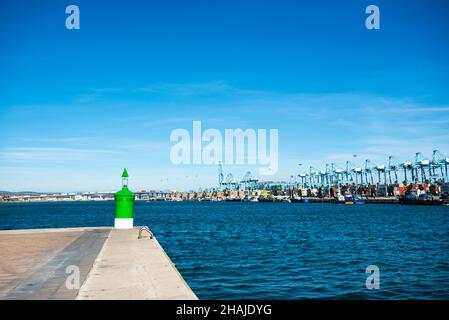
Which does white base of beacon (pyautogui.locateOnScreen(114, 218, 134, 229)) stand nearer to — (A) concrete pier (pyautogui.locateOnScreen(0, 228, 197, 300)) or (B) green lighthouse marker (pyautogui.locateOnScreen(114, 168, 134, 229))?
(B) green lighthouse marker (pyautogui.locateOnScreen(114, 168, 134, 229))

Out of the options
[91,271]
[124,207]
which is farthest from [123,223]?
[91,271]

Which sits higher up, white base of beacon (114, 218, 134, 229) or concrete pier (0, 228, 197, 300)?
white base of beacon (114, 218, 134, 229)

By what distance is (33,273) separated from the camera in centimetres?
1130

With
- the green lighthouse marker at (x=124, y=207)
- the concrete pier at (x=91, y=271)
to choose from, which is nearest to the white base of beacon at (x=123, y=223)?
the green lighthouse marker at (x=124, y=207)

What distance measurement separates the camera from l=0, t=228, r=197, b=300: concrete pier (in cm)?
884

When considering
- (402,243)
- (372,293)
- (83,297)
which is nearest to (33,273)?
(83,297)

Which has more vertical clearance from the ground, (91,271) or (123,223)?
(123,223)

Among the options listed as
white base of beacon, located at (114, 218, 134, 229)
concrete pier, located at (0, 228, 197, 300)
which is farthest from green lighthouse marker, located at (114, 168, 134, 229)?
concrete pier, located at (0, 228, 197, 300)

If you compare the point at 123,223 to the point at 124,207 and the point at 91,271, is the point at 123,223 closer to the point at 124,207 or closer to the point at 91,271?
the point at 124,207

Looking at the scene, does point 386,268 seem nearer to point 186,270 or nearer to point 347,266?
point 347,266

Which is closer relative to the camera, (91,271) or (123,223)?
(91,271)

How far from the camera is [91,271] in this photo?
11258mm

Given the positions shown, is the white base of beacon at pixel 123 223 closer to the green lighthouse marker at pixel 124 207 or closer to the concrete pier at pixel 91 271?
the green lighthouse marker at pixel 124 207

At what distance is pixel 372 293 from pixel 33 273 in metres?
11.2
